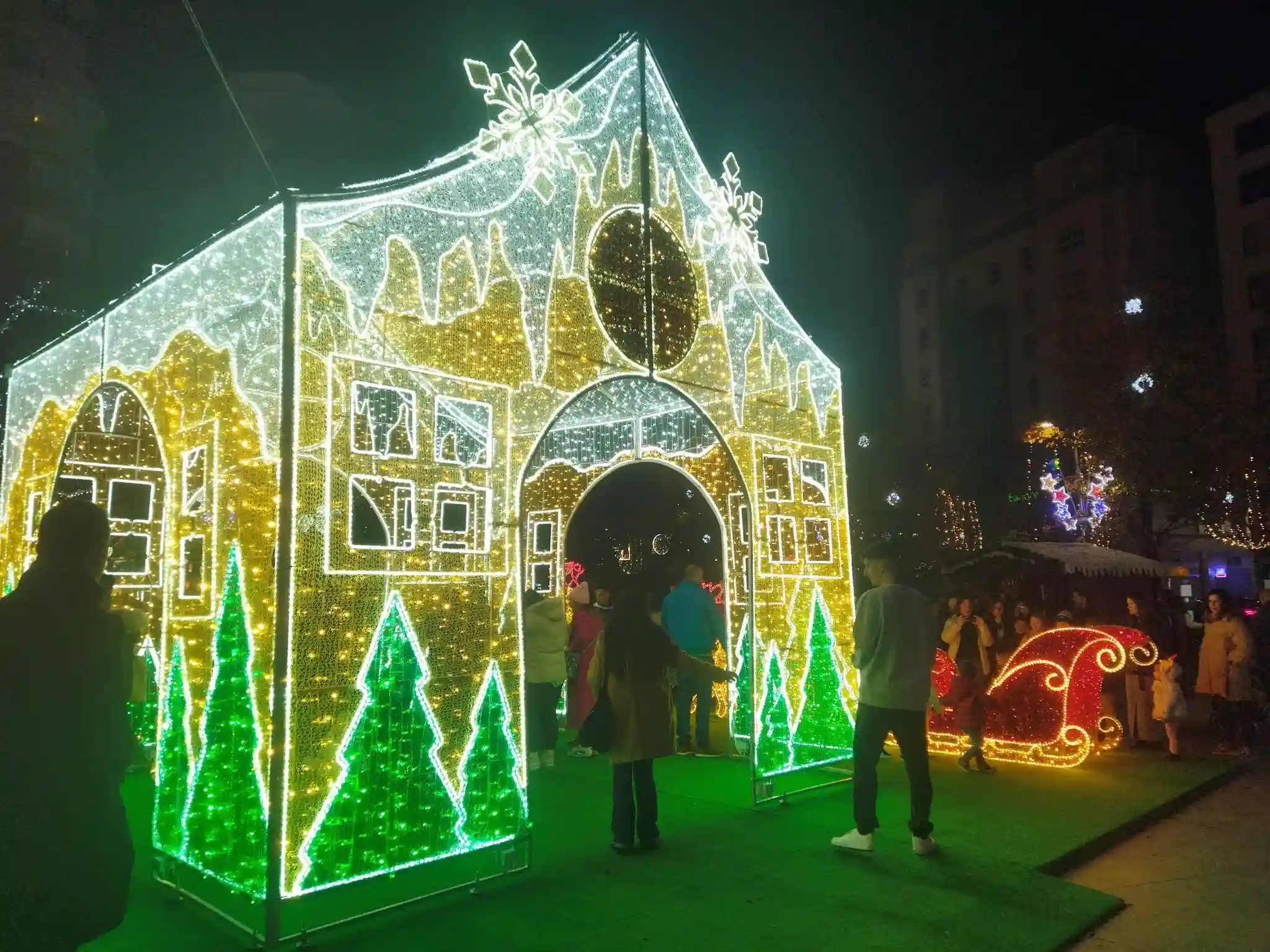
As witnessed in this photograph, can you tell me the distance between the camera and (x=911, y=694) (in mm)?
5285

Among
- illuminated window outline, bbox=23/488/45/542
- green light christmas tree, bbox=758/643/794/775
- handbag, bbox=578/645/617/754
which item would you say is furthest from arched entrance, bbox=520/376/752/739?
illuminated window outline, bbox=23/488/45/542

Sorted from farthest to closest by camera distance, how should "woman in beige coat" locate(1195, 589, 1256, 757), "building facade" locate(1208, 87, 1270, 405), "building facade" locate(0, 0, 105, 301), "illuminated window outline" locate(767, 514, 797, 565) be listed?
"building facade" locate(1208, 87, 1270, 405) → "building facade" locate(0, 0, 105, 301) → "woman in beige coat" locate(1195, 589, 1256, 757) → "illuminated window outline" locate(767, 514, 797, 565)

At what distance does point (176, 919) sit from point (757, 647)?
12.9ft

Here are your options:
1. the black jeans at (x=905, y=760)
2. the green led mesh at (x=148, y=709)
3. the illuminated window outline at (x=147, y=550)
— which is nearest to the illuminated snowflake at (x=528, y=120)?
the black jeans at (x=905, y=760)

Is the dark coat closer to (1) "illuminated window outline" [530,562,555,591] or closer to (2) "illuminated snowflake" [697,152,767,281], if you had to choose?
(2) "illuminated snowflake" [697,152,767,281]

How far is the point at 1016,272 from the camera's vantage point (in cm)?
4191

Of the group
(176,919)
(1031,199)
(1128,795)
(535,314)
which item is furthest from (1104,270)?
(176,919)

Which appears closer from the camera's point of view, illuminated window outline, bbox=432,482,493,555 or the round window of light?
illuminated window outline, bbox=432,482,493,555

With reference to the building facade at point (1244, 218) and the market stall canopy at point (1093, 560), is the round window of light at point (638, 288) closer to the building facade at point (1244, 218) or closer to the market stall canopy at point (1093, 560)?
the market stall canopy at point (1093, 560)

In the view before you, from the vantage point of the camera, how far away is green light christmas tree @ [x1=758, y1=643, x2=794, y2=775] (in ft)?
21.3

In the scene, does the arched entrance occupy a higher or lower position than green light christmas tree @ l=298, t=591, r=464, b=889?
higher

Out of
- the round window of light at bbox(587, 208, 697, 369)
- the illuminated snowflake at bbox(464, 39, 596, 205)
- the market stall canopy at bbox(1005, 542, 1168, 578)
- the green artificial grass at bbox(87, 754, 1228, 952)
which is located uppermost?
the illuminated snowflake at bbox(464, 39, 596, 205)

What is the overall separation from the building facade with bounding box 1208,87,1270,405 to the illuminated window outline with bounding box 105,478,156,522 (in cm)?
3290

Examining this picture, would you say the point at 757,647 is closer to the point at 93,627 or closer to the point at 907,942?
the point at 907,942
